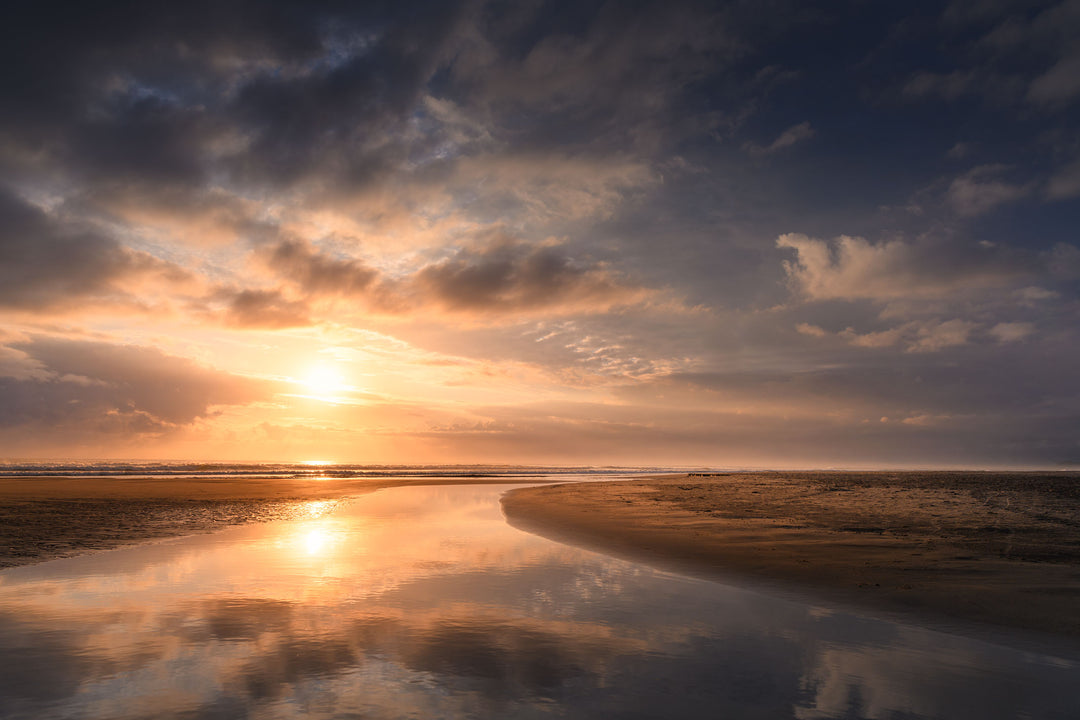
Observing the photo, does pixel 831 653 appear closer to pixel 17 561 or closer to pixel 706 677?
pixel 706 677

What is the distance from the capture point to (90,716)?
244 inches

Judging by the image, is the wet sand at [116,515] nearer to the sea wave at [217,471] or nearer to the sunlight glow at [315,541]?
the sunlight glow at [315,541]

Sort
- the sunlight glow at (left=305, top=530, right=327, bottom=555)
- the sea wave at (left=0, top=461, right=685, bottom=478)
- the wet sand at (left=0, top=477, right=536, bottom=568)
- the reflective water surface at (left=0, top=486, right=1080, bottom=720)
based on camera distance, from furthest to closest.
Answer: the sea wave at (left=0, top=461, right=685, bottom=478) → the wet sand at (left=0, top=477, right=536, bottom=568) → the sunlight glow at (left=305, top=530, right=327, bottom=555) → the reflective water surface at (left=0, top=486, right=1080, bottom=720)

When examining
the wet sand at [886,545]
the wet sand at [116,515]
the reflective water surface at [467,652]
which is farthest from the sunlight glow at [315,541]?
the wet sand at [886,545]

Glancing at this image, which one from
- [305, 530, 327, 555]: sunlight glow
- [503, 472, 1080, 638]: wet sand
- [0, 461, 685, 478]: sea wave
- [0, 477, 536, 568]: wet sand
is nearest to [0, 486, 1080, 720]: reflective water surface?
[503, 472, 1080, 638]: wet sand

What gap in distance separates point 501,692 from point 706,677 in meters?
2.74

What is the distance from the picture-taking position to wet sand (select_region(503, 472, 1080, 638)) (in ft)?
37.6

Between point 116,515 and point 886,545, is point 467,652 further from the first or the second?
point 116,515

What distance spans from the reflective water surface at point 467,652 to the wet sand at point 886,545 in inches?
86.0

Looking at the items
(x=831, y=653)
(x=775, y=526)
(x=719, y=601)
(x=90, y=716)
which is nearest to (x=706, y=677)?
(x=831, y=653)

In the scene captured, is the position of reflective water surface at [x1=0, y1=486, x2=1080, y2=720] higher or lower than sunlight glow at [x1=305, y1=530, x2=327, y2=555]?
higher

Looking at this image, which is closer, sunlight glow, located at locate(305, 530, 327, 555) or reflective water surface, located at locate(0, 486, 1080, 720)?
reflective water surface, located at locate(0, 486, 1080, 720)

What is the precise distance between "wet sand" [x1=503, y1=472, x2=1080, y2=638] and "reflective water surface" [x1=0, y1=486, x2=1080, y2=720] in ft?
7.17

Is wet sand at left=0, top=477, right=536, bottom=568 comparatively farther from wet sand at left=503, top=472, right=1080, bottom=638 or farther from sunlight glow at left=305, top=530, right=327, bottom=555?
wet sand at left=503, top=472, right=1080, bottom=638
